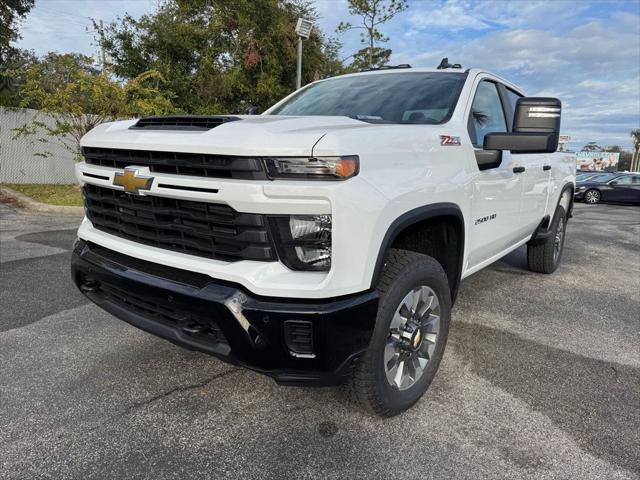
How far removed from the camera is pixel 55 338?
3277 mm

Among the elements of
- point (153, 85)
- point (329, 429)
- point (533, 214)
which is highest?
point (153, 85)

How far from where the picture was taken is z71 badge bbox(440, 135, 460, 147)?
2.54 meters

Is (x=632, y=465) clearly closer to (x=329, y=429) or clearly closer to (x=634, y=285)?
(x=329, y=429)

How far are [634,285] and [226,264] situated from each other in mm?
5181

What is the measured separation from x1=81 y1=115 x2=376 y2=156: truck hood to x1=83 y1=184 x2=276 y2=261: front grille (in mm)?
241

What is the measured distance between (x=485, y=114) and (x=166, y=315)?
2580mm

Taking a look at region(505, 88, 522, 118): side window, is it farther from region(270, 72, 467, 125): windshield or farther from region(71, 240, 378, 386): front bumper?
region(71, 240, 378, 386): front bumper

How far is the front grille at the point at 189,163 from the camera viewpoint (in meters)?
1.87

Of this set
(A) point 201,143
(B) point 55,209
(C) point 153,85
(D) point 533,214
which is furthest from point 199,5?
(A) point 201,143

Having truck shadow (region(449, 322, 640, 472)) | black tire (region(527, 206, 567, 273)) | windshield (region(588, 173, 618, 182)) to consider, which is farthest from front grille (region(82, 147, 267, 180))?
A: windshield (region(588, 173, 618, 182))

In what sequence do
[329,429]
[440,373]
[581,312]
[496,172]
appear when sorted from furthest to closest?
1. [581,312]
2. [496,172]
3. [440,373]
4. [329,429]

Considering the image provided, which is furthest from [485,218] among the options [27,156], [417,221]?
[27,156]

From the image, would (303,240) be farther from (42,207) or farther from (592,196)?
(592,196)

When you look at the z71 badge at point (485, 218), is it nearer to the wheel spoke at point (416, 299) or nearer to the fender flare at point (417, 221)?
the fender flare at point (417, 221)
